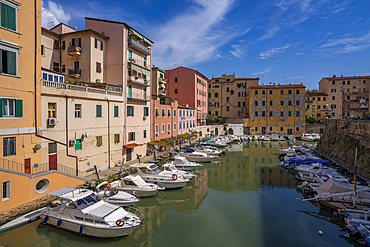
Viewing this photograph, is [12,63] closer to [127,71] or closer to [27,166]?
[27,166]

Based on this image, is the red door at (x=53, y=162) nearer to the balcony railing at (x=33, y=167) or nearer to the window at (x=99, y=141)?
the balcony railing at (x=33, y=167)

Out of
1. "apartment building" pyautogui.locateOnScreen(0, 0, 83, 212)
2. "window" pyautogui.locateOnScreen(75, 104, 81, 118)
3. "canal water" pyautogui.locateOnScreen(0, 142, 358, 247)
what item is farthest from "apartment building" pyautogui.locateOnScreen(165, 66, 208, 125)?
"apartment building" pyautogui.locateOnScreen(0, 0, 83, 212)

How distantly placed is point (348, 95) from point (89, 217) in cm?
7652

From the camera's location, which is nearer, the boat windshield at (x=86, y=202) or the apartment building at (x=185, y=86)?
the boat windshield at (x=86, y=202)

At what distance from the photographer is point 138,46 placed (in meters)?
27.0

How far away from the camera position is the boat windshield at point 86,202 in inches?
470

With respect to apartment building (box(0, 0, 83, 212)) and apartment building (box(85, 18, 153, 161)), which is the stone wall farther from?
apartment building (box(0, 0, 83, 212))

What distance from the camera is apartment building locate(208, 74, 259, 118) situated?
63.5 meters

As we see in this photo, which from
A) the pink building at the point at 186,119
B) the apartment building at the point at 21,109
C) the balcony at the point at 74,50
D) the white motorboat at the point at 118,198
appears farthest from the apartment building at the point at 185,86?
the white motorboat at the point at 118,198

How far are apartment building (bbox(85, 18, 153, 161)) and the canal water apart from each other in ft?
32.5

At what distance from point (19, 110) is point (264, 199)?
19.2 metres

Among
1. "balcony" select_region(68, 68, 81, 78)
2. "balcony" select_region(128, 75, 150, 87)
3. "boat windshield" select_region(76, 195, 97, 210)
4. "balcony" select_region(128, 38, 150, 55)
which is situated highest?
"balcony" select_region(128, 38, 150, 55)

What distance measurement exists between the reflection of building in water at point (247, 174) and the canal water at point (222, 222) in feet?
0.65

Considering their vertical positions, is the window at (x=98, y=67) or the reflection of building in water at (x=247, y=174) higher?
the window at (x=98, y=67)
